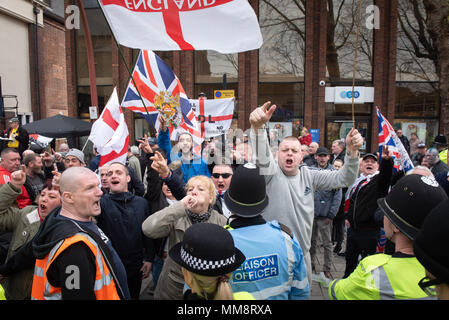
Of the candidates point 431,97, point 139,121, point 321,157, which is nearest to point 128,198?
point 321,157

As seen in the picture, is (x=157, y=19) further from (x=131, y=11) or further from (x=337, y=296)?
(x=337, y=296)

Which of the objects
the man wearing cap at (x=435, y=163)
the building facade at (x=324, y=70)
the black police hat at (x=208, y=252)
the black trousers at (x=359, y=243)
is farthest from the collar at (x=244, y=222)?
the building facade at (x=324, y=70)

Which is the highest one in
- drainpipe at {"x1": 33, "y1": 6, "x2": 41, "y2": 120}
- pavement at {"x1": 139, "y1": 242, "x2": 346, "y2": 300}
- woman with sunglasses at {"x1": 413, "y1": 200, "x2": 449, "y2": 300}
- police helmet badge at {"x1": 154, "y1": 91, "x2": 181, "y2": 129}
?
drainpipe at {"x1": 33, "y1": 6, "x2": 41, "y2": 120}

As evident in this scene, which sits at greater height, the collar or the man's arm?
the collar

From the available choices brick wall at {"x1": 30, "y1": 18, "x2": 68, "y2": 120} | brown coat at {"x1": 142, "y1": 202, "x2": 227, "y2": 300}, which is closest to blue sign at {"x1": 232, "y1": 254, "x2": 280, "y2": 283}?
brown coat at {"x1": 142, "y1": 202, "x2": 227, "y2": 300}

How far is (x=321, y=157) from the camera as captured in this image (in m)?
6.37

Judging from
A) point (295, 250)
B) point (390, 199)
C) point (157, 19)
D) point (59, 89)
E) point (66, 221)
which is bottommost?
point (295, 250)

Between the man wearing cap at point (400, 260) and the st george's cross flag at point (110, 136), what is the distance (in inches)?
143

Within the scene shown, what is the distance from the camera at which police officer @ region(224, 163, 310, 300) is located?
2.03 m

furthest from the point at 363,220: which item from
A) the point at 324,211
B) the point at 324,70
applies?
the point at 324,70

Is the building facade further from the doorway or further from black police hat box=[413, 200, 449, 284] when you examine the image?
black police hat box=[413, 200, 449, 284]

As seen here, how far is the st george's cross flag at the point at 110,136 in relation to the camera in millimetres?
4703

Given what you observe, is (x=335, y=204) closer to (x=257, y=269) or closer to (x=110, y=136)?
(x=110, y=136)

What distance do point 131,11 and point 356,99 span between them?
14.6 meters
